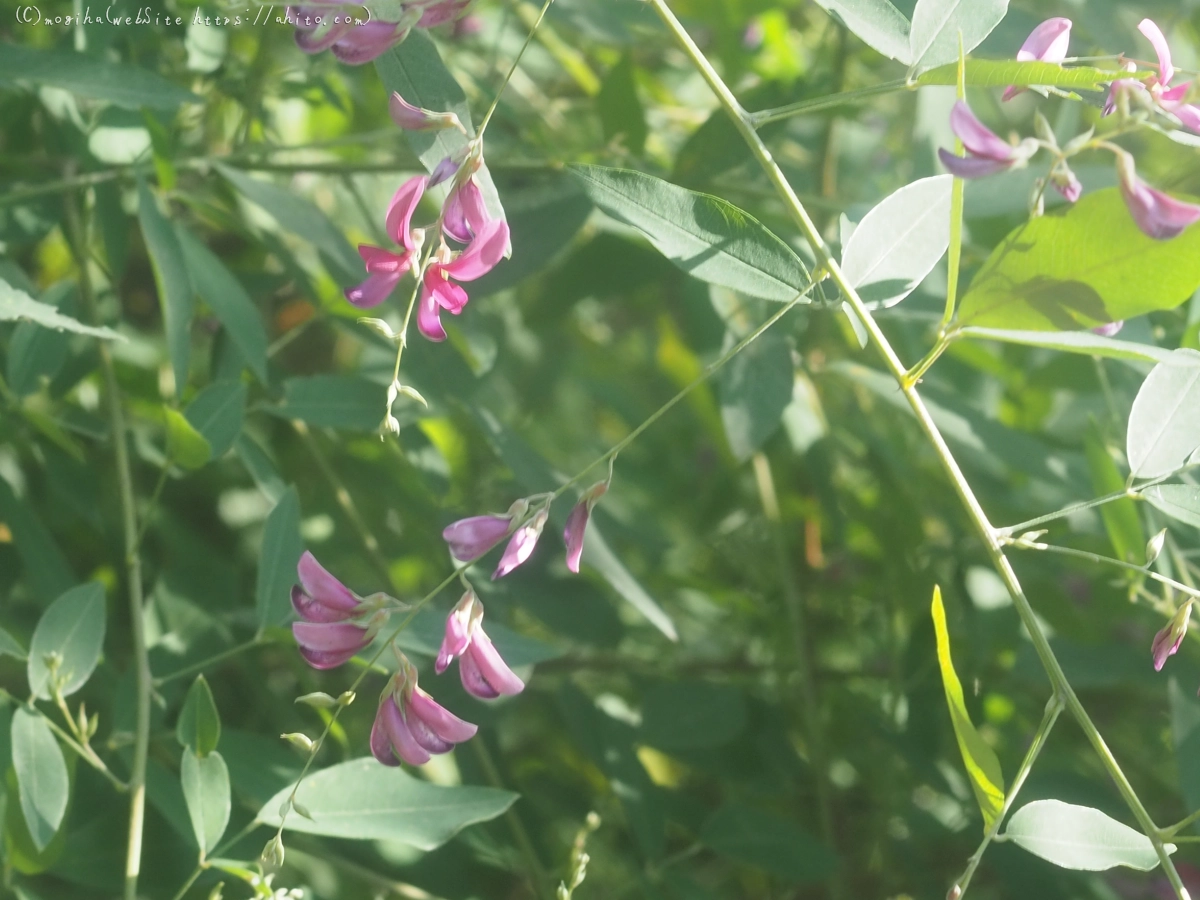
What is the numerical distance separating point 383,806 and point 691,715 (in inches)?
11.4

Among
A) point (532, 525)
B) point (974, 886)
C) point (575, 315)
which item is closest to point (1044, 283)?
point (532, 525)

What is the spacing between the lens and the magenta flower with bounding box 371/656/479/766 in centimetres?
46

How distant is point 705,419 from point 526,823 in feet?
1.35

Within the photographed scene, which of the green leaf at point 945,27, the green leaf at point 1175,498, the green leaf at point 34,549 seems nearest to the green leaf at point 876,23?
the green leaf at point 945,27

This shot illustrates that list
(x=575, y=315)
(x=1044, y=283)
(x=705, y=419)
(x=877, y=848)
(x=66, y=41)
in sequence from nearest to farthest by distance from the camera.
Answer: (x=1044, y=283) → (x=66, y=41) → (x=877, y=848) → (x=705, y=419) → (x=575, y=315)

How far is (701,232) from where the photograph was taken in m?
0.46

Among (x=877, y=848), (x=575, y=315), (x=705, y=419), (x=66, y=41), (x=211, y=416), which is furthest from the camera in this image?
(x=575, y=315)

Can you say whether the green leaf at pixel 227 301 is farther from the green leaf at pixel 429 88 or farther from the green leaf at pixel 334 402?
the green leaf at pixel 429 88

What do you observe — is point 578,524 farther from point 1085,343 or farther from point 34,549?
point 34,549

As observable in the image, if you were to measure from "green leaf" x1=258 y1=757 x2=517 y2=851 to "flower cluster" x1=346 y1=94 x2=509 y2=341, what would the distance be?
0.74 feet

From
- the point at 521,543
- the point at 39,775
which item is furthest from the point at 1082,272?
the point at 39,775

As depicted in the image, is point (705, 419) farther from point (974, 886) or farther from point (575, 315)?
point (974, 886)

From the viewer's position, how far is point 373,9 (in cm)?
46

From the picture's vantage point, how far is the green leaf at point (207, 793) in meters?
0.51
